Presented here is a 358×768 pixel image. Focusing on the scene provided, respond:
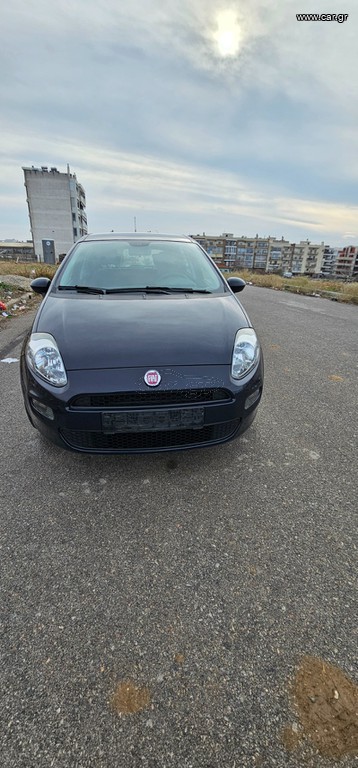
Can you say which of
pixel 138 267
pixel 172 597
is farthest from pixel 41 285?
pixel 172 597

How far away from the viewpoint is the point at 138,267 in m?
3.02

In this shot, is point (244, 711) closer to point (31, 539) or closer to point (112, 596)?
point (112, 596)

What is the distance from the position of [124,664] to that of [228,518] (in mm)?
814

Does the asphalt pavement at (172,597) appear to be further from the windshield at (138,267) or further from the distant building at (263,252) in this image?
the distant building at (263,252)

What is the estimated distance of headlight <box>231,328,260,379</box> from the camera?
202cm

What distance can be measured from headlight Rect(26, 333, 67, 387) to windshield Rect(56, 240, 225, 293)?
0.80 metres

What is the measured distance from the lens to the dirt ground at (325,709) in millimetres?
1006

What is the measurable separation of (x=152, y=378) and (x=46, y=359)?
599 millimetres

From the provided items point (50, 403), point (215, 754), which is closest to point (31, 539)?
point (50, 403)

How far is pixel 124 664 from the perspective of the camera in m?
1.18

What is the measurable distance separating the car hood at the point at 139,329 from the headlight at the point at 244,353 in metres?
0.04

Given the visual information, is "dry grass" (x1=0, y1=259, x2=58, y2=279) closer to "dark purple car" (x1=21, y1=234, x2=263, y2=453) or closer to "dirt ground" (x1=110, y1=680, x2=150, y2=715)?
"dark purple car" (x1=21, y1=234, x2=263, y2=453)

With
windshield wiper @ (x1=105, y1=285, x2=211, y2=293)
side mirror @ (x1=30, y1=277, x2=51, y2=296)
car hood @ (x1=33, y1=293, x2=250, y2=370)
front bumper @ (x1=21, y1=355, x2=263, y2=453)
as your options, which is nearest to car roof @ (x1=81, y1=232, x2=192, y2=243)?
side mirror @ (x1=30, y1=277, x2=51, y2=296)

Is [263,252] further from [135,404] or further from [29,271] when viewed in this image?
[135,404]
